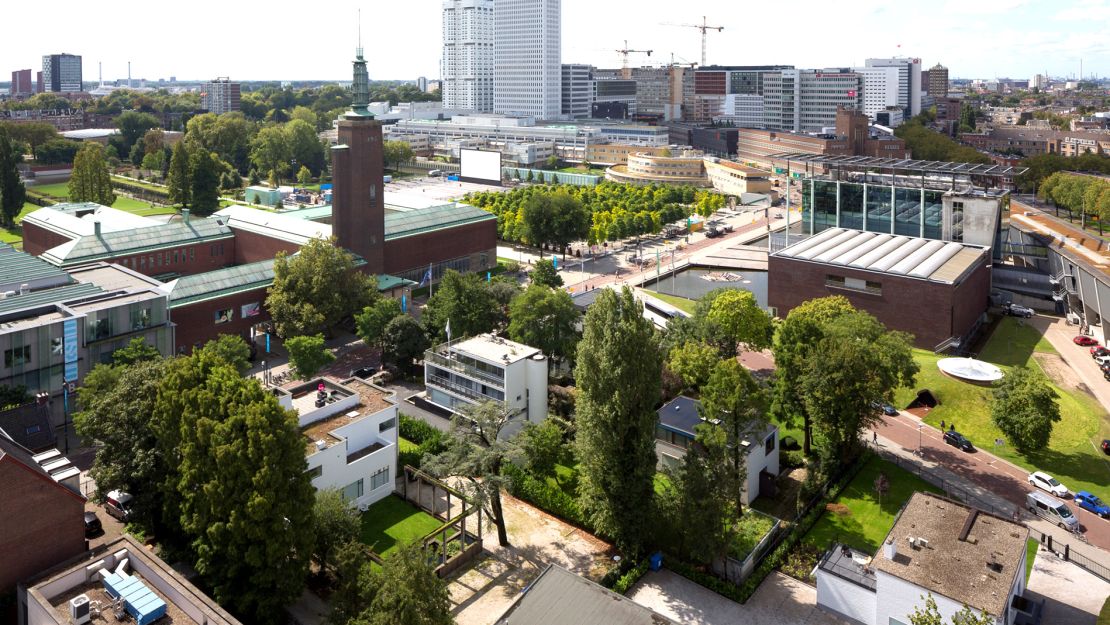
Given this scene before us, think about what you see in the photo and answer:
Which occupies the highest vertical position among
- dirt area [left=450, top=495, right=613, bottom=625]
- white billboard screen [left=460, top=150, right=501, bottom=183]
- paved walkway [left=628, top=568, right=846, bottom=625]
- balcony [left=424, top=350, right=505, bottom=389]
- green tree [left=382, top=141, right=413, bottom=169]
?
green tree [left=382, top=141, right=413, bottom=169]

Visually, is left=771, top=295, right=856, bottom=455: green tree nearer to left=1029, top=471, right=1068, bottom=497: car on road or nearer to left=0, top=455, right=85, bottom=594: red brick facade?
left=1029, top=471, right=1068, bottom=497: car on road

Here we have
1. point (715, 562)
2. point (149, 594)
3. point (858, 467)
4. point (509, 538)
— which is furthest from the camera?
point (858, 467)

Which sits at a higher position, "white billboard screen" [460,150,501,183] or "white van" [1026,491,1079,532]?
"white billboard screen" [460,150,501,183]

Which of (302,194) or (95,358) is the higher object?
(302,194)

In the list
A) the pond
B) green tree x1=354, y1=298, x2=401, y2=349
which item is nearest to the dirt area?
green tree x1=354, y1=298, x2=401, y2=349

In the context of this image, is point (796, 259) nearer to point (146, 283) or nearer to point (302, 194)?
point (146, 283)

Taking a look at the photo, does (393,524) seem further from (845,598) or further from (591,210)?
(591,210)

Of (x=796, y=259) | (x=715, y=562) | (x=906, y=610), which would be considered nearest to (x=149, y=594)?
(x=715, y=562)

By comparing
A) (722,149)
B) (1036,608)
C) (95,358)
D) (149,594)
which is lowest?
(1036,608)
